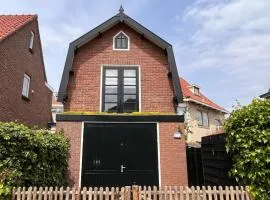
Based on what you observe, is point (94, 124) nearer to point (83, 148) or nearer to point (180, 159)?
point (83, 148)

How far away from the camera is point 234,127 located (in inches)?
297

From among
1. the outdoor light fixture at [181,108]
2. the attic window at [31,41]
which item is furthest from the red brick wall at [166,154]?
the attic window at [31,41]

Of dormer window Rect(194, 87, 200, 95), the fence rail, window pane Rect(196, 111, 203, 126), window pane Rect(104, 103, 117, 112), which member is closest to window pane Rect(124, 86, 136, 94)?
window pane Rect(104, 103, 117, 112)

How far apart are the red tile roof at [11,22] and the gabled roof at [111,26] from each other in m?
4.88

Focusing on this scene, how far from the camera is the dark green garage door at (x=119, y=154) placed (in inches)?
422

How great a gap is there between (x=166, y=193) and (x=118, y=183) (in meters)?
4.11

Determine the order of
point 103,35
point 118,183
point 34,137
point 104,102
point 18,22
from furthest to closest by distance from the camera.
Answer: point 18,22 < point 103,35 < point 104,102 < point 118,183 < point 34,137

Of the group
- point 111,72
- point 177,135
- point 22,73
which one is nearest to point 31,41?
point 22,73

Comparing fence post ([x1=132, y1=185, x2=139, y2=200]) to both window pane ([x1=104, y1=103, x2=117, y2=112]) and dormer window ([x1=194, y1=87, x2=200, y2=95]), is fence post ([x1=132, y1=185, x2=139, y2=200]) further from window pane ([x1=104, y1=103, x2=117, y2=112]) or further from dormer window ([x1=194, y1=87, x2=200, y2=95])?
dormer window ([x1=194, y1=87, x2=200, y2=95])

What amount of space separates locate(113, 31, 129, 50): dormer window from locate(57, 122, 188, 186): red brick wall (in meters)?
4.55

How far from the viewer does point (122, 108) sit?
1240cm

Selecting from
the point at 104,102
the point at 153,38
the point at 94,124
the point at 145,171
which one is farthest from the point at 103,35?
the point at 145,171

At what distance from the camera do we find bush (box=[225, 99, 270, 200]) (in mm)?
6723

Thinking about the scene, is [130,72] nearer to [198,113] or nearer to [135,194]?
[135,194]
